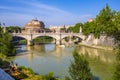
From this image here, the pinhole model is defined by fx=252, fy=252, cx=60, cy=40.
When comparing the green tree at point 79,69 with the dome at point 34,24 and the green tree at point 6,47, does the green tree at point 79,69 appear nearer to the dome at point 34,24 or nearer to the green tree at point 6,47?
the green tree at point 6,47

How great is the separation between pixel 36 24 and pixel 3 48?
67.8 metres

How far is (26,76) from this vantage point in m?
14.6

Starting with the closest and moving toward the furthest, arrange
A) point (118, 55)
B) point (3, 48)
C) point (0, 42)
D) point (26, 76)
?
point (118, 55)
point (26, 76)
point (3, 48)
point (0, 42)

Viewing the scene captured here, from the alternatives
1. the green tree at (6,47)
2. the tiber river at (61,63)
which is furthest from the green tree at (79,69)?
the green tree at (6,47)

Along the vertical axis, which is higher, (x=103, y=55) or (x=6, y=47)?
(x=6, y=47)

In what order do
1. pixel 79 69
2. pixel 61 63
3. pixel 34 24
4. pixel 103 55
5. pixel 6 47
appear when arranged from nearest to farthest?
pixel 79 69
pixel 61 63
pixel 6 47
pixel 103 55
pixel 34 24

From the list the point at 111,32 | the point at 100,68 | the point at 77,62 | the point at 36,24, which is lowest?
the point at 100,68

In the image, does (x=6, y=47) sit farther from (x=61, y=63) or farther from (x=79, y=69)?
(x=79, y=69)

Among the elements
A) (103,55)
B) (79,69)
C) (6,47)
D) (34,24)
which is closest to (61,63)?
(6,47)

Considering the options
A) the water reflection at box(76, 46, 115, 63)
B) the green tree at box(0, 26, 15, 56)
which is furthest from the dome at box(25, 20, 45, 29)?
the green tree at box(0, 26, 15, 56)

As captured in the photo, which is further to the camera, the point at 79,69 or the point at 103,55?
the point at 103,55

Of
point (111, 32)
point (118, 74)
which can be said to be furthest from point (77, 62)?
point (111, 32)

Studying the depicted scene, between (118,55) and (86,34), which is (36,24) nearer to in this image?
(86,34)

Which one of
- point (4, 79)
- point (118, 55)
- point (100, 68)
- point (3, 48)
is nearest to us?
point (118, 55)
